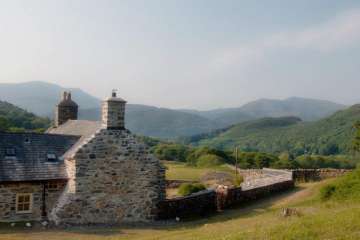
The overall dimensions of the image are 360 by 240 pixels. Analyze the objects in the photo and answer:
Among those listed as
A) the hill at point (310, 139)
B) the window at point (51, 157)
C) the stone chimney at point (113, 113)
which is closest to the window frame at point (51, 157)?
the window at point (51, 157)

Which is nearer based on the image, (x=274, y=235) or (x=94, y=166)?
(x=274, y=235)

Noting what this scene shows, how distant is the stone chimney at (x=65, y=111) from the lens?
33.8 m

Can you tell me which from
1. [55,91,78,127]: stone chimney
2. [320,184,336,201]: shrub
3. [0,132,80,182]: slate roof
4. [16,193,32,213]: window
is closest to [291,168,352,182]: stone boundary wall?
[320,184,336,201]: shrub

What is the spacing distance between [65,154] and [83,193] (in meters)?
2.86

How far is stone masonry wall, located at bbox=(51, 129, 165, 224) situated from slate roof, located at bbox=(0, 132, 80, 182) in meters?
1.15

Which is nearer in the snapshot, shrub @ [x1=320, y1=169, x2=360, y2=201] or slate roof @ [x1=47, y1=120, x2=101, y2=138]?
shrub @ [x1=320, y1=169, x2=360, y2=201]

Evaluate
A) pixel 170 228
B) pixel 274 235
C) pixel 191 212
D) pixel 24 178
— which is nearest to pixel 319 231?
pixel 274 235

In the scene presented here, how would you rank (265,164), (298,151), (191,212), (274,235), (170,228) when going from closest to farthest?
(274,235) → (170,228) → (191,212) → (265,164) → (298,151)

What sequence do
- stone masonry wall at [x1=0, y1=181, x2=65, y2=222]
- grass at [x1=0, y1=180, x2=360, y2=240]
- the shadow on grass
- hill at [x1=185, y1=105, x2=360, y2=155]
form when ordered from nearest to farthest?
grass at [x1=0, y1=180, x2=360, y2=240] < the shadow on grass < stone masonry wall at [x1=0, y1=181, x2=65, y2=222] < hill at [x1=185, y1=105, x2=360, y2=155]

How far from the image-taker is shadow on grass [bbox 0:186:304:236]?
19250 millimetres

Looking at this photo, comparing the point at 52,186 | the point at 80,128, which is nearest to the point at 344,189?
the point at 52,186

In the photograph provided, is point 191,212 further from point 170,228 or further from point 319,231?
point 319,231

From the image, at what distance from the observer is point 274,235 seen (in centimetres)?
1212

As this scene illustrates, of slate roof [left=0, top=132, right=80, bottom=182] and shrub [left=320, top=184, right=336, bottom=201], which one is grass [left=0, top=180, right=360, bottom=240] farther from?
slate roof [left=0, top=132, right=80, bottom=182]
